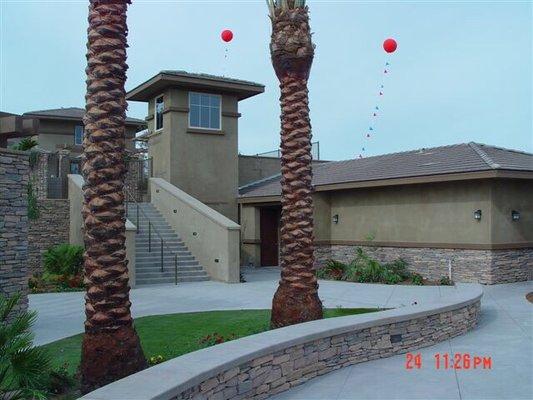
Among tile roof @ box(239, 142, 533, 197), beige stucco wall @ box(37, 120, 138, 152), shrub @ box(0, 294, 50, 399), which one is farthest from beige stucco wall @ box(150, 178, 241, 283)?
beige stucco wall @ box(37, 120, 138, 152)

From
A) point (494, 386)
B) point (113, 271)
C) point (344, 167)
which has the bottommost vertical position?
point (494, 386)

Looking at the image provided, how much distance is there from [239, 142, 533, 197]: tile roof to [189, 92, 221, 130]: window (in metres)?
3.40

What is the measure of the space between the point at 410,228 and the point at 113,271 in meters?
13.7

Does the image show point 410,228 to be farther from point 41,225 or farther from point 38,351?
point 38,351

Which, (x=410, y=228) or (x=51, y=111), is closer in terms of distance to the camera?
(x=410, y=228)

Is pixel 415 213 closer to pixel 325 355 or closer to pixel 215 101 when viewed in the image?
pixel 215 101

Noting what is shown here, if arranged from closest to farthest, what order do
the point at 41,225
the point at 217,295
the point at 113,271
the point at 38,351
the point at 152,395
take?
the point at 152,395
the point at 38,351
the point at 113,271
the point at 217,295
the point at 41,225

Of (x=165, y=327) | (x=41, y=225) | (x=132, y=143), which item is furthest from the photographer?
(x=132, y=143)

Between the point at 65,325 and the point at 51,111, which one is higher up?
the point at 51,111

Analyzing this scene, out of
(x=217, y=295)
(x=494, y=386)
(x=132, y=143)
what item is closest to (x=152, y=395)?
(x=494, y=386)

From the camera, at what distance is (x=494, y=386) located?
7102mm

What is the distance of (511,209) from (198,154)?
1237cm

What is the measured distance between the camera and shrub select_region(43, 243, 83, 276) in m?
17.0

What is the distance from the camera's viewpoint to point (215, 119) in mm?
23516
